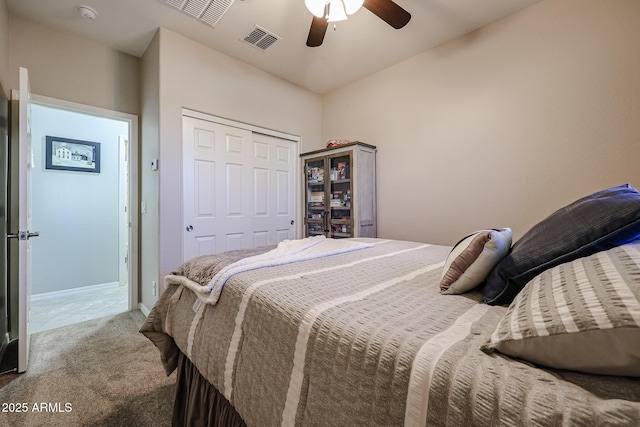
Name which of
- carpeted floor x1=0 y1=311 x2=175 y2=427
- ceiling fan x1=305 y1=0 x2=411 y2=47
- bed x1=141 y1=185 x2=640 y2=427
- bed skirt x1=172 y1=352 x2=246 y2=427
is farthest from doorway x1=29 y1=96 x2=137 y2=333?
bed x1=141 y1=185 x2=640 y2=427

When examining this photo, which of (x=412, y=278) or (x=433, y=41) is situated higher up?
(x=433, y=41)

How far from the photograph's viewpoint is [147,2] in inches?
85.7

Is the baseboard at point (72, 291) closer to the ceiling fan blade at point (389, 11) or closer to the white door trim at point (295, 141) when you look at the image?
the white door trim at point (295, 141)

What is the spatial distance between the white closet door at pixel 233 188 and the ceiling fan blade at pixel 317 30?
1.34m

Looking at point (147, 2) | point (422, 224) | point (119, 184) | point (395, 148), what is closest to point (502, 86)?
point (395, 148)

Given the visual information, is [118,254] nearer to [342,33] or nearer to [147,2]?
[147,2]

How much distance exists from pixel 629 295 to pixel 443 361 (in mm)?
319

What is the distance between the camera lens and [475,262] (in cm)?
91

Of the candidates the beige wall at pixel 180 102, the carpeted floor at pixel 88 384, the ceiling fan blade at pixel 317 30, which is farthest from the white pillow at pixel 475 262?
the beige wall at pixel 180 102

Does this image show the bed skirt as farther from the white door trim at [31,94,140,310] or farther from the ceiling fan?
the ceiling fan

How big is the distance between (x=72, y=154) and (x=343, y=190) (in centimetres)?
344

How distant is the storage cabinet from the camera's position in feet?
10.1

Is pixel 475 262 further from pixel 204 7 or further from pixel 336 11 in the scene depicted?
pixel 204 7

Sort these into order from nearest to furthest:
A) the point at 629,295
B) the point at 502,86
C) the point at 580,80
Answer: the point at 629,295 → the point at 580,80 → the point at 502,86
